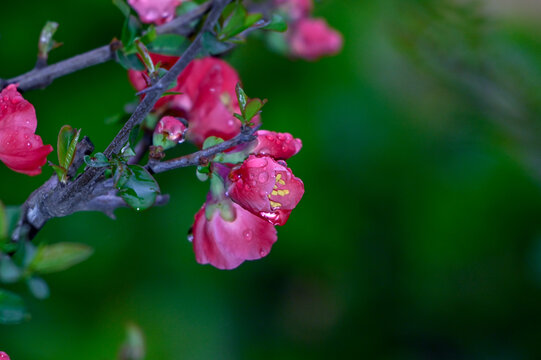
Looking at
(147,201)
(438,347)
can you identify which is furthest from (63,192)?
(438,347)

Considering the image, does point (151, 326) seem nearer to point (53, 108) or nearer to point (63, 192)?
point (53, 108)

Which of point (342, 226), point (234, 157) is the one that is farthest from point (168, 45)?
point (342, 226)

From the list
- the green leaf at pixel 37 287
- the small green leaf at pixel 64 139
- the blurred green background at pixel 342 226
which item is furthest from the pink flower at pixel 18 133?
the blurred green background at pixel 342 226

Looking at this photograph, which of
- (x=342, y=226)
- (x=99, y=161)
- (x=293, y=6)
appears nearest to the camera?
(x=99, y=161)

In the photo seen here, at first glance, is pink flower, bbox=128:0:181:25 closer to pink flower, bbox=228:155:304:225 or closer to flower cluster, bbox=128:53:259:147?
flower cluster, bbox=128:53:259:147

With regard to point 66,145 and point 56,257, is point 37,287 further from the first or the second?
point 66,145

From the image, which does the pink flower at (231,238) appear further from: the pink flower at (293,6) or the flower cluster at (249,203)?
the pink flower at (293,6)
